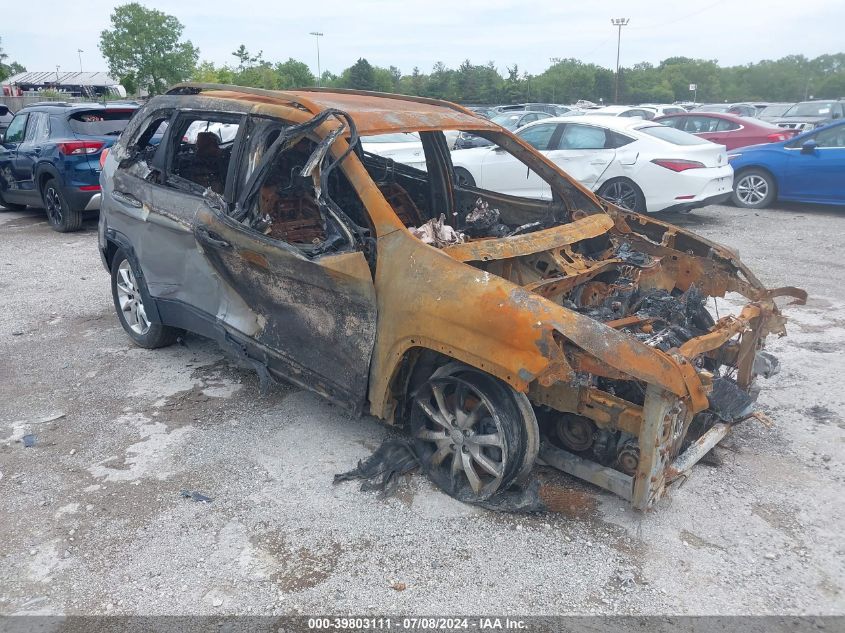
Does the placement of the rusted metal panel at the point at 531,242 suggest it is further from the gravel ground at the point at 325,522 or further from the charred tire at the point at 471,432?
the gravel ground at the point at 325,522

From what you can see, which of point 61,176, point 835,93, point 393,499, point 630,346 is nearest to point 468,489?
point 393,499

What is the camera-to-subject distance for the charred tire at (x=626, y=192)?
938cm

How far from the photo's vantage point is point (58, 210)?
10125 mm

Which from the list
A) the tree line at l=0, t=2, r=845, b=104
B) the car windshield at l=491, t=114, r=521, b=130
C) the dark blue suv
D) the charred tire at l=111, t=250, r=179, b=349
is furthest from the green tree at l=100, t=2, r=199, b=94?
the charred tire at l=111, t=250, r=179, b=349

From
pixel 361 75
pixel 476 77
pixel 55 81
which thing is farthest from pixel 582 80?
pixel 55 81

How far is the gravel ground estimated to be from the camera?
9.41 ft

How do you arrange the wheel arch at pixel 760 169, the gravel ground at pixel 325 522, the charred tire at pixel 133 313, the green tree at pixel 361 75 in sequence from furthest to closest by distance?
the green tree at pixel 361 75
the wheel arch at pixel 760 169
the charred tire at pixel 133 313
the gravel ground at pixel 325 522

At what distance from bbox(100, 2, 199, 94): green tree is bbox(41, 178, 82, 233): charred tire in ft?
168

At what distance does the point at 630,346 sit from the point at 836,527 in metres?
1.47

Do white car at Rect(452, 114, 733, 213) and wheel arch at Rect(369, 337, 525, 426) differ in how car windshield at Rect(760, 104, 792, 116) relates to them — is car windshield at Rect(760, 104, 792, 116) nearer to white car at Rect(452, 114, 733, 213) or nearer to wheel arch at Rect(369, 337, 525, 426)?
white car at Rect(452, 114, 733, 213)

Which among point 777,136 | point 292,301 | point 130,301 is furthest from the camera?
point 777,136

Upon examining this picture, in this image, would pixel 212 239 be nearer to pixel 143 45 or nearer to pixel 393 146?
pixel 393 146

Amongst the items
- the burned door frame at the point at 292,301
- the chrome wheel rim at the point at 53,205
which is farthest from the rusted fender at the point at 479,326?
the chrome wheel rim at the point at 53,205

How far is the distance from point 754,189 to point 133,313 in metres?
10.1
